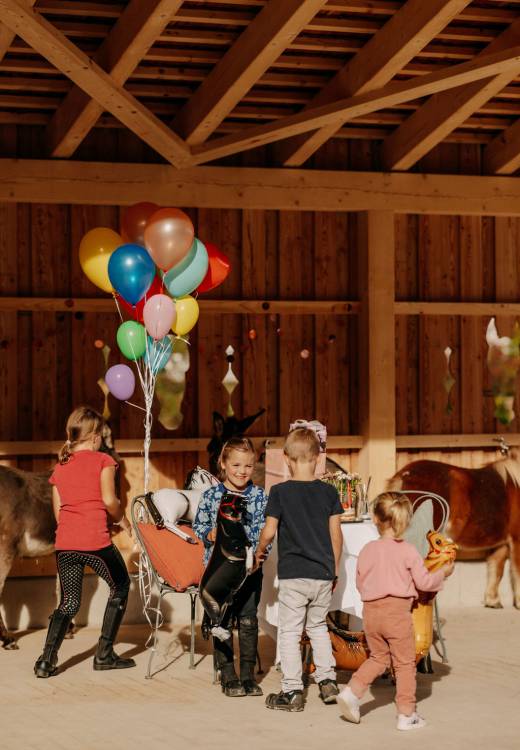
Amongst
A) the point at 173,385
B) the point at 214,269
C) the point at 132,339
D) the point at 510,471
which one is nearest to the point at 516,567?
the point at 510,471

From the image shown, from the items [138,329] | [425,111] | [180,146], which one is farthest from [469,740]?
[425,111]

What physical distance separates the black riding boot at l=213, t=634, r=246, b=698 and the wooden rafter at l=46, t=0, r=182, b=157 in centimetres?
326

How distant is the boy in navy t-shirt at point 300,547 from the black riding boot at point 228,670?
1.21 ft

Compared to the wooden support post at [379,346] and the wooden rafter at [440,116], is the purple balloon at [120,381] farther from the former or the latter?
the wooden rafter at [440,116]

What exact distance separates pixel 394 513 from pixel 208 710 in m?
1.31

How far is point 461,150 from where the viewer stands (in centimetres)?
1006

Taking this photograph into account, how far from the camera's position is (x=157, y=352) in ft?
26.2

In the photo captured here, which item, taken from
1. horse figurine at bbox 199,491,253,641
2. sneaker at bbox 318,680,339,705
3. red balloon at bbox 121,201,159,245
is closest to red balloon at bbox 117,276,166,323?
red balloon at bbox 121,201,159,245

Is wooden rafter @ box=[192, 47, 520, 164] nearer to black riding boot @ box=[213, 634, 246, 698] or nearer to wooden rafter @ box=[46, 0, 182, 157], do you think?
wooden rafter @ box=[46, 0, 182, 157]

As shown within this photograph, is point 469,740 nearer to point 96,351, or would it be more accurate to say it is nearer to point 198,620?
point 198,620

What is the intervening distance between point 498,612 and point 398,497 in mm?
Result: 3572

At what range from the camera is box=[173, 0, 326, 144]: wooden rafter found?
24.0 ft

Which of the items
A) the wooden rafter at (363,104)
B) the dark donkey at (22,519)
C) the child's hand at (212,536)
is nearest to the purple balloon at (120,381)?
the dark donkey at (22,519)

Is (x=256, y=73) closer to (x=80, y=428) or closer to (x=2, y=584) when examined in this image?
(x=80, y=428)
